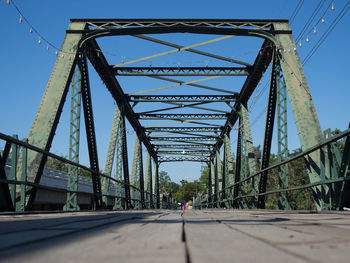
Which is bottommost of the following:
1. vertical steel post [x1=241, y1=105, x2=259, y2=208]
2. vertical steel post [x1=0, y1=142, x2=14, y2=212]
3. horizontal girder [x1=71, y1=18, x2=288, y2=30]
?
vertical steel post [x1=0, y1=142, x2=14, y2=212]

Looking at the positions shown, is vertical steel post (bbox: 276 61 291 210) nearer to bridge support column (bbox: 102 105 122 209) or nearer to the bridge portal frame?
the bridge portal frame

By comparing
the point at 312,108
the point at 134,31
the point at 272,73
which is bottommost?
the point at 312,108

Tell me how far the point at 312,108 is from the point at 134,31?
21.1 ft

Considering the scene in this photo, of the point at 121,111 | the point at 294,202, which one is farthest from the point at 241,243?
the point at 294,202

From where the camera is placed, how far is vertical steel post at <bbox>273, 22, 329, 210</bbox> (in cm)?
752

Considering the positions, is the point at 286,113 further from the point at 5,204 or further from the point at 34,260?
the point at 34,260

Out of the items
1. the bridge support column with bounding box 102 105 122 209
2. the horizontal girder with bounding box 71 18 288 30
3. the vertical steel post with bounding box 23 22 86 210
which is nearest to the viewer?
the vertical steel post with bounding box 23 22 86 210

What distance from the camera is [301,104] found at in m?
8.67

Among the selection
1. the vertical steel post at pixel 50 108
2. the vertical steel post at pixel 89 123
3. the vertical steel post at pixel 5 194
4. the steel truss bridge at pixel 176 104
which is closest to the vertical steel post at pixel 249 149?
the steel truss bridge at pixel 176 104

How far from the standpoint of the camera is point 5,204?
479 cm

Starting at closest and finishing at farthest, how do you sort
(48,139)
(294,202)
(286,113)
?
(48,139)
(286,113)
(294,202)

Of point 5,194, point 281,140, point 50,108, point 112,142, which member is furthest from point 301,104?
point 112,142

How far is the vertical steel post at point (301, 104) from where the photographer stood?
7523 millimetres

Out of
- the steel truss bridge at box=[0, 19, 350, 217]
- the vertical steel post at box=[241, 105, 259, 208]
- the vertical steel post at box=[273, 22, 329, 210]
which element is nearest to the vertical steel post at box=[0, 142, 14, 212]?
the steel truss bridge at box=[0, 19, 350, 217]
